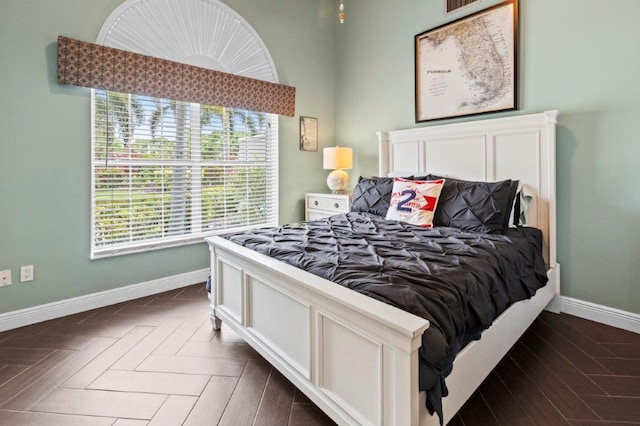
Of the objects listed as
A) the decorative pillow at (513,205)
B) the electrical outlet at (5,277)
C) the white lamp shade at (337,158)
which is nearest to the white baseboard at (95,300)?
the electrical outlet at (5,277)

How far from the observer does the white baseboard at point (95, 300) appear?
236 centimetres

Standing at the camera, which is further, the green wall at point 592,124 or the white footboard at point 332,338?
the green wall at point 592,124

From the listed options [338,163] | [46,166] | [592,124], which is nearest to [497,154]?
[592,124]

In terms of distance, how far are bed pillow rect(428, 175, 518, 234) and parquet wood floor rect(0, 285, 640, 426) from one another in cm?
77

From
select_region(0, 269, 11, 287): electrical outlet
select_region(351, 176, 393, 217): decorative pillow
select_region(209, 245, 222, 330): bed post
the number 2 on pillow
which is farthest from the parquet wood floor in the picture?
select_region(351, 176, 393, 217): decorative pillow

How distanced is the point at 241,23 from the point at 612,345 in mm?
3968

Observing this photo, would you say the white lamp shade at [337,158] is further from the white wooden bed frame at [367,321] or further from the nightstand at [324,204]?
the white wooden bed frame at [367,321]

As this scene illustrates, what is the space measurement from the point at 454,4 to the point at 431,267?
2713mm

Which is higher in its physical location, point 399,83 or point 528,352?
point 399,83

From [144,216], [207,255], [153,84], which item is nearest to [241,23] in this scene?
[153,84]

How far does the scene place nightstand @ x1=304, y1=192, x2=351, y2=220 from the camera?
11.8 ft

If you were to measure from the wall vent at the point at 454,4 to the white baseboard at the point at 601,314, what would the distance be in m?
2.56

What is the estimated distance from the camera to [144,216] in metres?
2.97

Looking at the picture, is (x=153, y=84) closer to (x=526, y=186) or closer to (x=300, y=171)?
(x=300, y=171)
